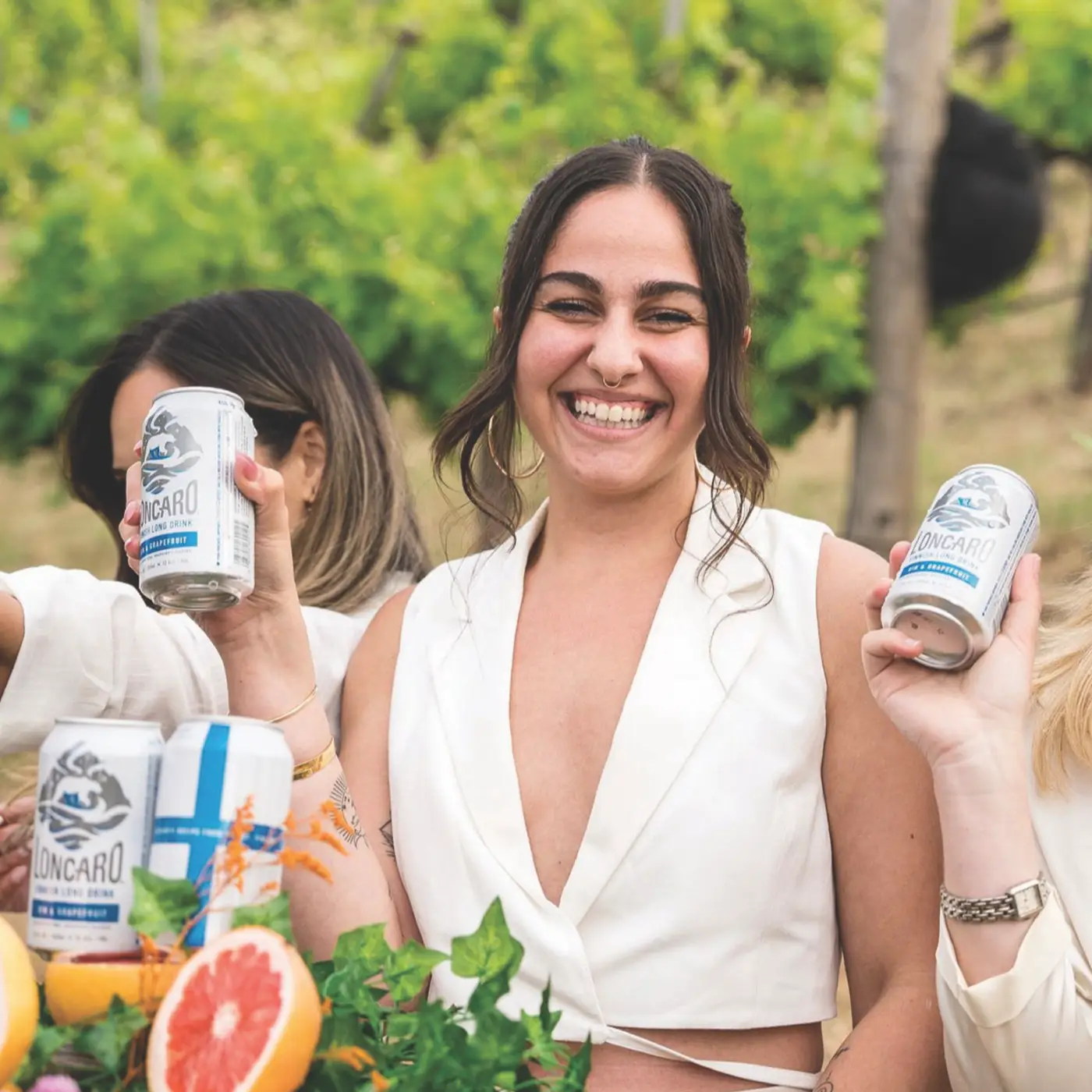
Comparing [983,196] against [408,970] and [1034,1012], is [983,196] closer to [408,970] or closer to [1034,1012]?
[1034,1012]

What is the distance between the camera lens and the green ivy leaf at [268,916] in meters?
1.25

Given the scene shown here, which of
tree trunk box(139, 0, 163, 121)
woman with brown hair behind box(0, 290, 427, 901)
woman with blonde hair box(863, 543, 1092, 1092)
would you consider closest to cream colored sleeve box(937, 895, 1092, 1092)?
woman with blonde hair box(863, 543, 1092, 1092)

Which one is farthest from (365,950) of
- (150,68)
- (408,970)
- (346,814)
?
(150,68)

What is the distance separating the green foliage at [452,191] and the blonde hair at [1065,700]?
3509mm

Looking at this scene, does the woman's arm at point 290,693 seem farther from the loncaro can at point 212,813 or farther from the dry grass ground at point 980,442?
the dry grass ground at point 980,442

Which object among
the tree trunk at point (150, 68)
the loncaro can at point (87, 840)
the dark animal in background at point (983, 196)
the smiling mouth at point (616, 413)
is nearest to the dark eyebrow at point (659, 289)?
the smiling mouth at point (616, 413)

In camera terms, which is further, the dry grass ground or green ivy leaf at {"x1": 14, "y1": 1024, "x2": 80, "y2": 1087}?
the dry grass ground

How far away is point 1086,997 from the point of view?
5.43 feet

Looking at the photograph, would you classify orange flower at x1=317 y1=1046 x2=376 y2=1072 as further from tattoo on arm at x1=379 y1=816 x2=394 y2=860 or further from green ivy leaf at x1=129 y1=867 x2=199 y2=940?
tattoo on arm at x1=379 y1=816 x2=394 y2=860

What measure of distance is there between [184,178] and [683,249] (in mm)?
4295

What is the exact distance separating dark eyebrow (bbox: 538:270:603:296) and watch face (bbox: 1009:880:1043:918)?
0.87 m

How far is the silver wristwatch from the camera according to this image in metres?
1.60

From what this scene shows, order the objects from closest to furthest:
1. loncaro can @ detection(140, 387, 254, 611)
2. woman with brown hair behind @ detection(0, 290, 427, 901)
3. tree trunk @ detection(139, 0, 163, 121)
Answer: loncaro can @ detection(140, 387, 254, 611), woman with brown hair behind @ detection(0, 290, 427, 901), tree trunk @ detection(139, 0, 163, 121)

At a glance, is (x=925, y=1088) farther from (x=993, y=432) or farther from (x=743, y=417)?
(x=993, y=432)
